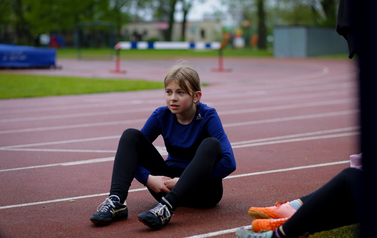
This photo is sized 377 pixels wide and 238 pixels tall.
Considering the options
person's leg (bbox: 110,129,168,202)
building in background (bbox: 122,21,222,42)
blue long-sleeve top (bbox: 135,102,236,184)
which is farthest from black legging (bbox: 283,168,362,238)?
building in background (bbox: 122,21,222,42)

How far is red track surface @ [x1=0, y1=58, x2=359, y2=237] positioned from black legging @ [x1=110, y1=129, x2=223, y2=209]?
0.17 metres

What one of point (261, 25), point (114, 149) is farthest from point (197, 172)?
point (261, 25)

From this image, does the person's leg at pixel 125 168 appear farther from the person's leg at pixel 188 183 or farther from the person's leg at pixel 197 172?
the person's leg at pixel 197 172

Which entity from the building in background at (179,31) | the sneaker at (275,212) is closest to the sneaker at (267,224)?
the sneaker at (275,212)

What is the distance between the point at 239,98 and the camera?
12602 millimetres

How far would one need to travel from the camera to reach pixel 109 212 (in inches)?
135

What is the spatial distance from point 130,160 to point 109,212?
0.38m

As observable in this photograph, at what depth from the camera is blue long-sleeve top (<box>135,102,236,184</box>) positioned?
3727 mm

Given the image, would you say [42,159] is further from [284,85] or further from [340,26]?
[284,85]

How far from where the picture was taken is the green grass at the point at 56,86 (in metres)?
13.8

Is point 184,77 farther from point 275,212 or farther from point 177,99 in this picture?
point 275,212

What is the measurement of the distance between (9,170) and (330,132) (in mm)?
4777

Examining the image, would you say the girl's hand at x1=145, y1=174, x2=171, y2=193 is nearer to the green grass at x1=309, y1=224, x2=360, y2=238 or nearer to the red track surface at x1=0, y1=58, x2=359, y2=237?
the red track surface at x1=0, y1=58, x2=359, y2=237

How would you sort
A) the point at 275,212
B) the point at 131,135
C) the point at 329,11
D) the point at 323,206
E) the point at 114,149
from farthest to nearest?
the point at 329,11 → the point at 114,149 → the point at 131,135 → the point at 275,212 → the point at 323,206
